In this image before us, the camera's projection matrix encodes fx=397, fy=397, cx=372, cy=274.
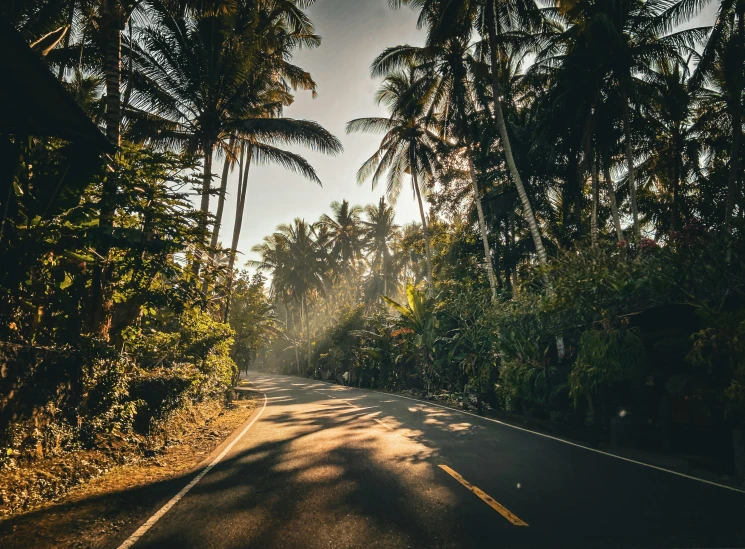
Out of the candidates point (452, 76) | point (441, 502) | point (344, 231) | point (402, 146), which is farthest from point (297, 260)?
point (441, 502)

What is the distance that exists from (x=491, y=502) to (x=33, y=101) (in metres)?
6.25

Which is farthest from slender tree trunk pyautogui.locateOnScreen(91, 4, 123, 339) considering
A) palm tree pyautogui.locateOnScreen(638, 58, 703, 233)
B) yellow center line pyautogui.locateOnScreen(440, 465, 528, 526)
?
palm tree pyautogui.locateOnScreen(638, 58, 703, 233)

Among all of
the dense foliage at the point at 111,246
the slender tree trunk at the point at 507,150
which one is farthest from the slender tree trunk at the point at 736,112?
the dense foliage at the point at 111,246

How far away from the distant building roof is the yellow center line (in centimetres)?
567

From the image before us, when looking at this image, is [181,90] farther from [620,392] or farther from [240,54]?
[620,392]

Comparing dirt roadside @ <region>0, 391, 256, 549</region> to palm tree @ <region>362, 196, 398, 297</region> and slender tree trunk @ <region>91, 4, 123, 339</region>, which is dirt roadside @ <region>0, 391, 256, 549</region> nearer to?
slender tree trunk @ <region>91, 4, 123, 339</region>

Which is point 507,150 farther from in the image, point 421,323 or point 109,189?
point 109,189

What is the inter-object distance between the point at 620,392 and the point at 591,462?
9.02 feet

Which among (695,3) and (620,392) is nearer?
(620,392)

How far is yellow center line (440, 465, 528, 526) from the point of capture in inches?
155

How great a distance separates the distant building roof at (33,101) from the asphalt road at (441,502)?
4175 mm

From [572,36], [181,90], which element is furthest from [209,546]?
[572,36]

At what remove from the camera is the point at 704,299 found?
7.05 meters

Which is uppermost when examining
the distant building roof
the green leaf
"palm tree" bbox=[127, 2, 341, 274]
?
"palm tree" bbox=[127, 2, 341, 274]
